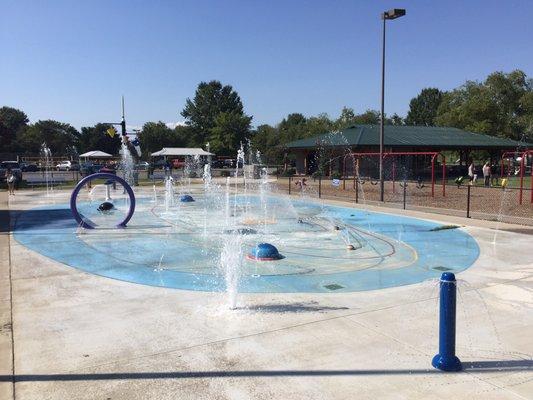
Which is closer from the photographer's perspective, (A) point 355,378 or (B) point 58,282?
(A) point 355,378

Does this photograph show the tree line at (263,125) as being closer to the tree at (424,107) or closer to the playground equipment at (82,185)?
the tree at (424,107)

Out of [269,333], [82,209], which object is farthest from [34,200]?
[269,333]

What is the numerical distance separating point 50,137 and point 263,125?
4280 cm

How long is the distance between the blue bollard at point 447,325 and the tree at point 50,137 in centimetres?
9458

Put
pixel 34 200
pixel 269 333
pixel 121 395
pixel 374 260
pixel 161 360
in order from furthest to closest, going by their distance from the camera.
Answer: pixel 34 200
pixel 374 260
pixel 269 333
pixel 161 360
pixel 121 395

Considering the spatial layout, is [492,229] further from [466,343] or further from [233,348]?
[233,348]

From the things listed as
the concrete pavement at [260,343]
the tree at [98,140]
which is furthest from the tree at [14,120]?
the concrete pavement at [260,343]

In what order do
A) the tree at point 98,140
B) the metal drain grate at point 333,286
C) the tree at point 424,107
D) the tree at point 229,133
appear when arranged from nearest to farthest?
the metal drain grate at point 333,286 < the tree at point 229,133 < the tree at point 98,140 < the tree at point 424,107

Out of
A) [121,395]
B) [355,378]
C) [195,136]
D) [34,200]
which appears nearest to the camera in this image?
[121,395]

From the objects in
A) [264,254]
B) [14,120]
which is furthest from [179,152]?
[14,120]

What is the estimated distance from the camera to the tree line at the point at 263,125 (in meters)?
59.4

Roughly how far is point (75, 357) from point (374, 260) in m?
6.88

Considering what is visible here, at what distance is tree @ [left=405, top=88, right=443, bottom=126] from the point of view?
103 m

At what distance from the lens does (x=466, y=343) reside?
568 cm
